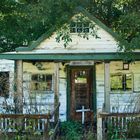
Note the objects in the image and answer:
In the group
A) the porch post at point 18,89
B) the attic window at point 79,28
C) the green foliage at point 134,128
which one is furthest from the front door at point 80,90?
the green foliage at point 134,128

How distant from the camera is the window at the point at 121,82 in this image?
17781 mm

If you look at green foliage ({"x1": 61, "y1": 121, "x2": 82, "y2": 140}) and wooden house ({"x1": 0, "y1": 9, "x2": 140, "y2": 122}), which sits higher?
wooden house ({"x1": 0, "y1": 9, "x2": 140, "y2": 122})

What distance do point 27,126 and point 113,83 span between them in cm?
593

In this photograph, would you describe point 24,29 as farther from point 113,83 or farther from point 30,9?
point 113,83

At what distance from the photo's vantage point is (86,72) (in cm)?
1795

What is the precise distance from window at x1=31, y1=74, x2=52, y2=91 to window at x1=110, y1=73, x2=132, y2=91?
8.83 ft

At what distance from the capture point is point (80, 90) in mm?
17969

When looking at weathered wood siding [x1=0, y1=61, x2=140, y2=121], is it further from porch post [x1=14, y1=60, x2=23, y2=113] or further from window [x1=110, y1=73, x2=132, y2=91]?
porch post [x1=14, y1=60, x2=23, y2=113]

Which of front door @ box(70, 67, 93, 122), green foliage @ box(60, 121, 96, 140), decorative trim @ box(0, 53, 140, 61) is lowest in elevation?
green foliage @ box(60, 121, 96, 140)

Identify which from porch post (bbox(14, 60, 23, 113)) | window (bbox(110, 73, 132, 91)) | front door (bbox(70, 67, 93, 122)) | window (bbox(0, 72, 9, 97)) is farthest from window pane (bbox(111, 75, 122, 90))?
window (bbox(0, 72, 9, 97))

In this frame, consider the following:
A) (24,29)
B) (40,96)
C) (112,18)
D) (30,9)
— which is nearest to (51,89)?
(40,96)

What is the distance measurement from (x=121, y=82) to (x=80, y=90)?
1804 mm

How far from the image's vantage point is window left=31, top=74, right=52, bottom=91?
17.9 meters

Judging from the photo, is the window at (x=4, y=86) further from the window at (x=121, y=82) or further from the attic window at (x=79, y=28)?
the window at (x=121, y=82)
